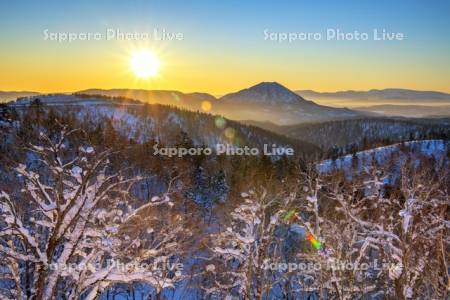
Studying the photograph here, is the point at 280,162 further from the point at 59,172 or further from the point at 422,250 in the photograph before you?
the point at 59,172

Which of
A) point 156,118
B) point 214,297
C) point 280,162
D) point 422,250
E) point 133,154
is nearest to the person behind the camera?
point 422,250

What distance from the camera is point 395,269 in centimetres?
1049

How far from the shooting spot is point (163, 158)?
6506 centimetres

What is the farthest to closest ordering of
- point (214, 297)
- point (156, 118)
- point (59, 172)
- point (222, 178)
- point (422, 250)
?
point (156, 118), point (222, 178), point (214, 297), point (422, 250), point (59, 172)

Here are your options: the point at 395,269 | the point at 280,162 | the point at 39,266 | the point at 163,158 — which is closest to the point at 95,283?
the point at 39,266

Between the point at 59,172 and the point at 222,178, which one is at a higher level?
the point at 59,172

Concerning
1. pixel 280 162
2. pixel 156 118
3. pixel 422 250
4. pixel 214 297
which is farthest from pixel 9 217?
pixel 156 118

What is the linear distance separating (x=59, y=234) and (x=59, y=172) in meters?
1.34

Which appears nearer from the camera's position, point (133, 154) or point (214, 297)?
point (214, 297)

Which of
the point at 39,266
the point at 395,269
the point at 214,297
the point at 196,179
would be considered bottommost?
the point at 214,297

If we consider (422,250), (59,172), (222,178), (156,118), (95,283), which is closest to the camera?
(59,172)

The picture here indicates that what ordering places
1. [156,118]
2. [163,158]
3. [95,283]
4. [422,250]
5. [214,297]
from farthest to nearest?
[156,118] → [163,158] → [214,297] → [422,250] → [95,283]

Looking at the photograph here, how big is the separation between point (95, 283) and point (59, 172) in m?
3.18

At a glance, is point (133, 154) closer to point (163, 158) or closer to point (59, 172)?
point (163, 158)
